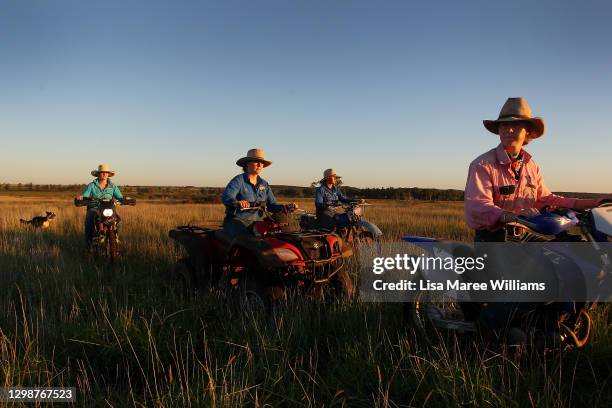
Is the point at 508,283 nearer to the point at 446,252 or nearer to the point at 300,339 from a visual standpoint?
the point at 446,252

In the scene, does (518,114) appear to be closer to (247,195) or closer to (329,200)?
(247,195)

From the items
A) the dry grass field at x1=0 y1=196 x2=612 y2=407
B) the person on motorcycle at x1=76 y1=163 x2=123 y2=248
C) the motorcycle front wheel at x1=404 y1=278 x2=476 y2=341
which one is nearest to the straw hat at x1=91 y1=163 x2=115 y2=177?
the person on motorcycle at x1=76 y1=163 x2=123 y2=248

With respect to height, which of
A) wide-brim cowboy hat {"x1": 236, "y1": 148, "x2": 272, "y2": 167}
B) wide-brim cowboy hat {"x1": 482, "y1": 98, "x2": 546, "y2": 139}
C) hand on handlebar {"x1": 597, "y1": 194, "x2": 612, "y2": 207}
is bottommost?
hand on handlebar {"x1": 597, "y1": 194, "x2": 612, "y2": 207}

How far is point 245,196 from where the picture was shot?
6102 mm

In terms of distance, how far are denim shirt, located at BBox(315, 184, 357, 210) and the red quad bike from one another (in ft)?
16.6

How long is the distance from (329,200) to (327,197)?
9cm

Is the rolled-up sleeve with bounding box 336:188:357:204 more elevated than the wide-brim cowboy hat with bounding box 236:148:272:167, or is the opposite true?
the wide-brim cowboy hat with bounding box 236:148:272:167

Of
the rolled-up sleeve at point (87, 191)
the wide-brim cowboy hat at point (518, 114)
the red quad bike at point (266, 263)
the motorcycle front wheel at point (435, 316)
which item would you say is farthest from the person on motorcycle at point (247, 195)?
the rolled-up sleeve at point (87, 191)

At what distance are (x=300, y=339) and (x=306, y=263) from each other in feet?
2.83

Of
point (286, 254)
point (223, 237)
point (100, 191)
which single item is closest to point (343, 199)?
point (100, 191)

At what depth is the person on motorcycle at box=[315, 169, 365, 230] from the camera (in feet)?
33.8

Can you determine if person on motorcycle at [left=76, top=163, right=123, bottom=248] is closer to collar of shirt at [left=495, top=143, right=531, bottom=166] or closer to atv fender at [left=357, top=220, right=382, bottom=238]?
atv fender at [left=357, top=220, right=382, bottom=238]

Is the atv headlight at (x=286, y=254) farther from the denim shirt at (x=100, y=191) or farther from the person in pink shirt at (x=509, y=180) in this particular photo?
the denim shirt at (x=100, y=191)

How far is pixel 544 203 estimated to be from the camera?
3.98 m
